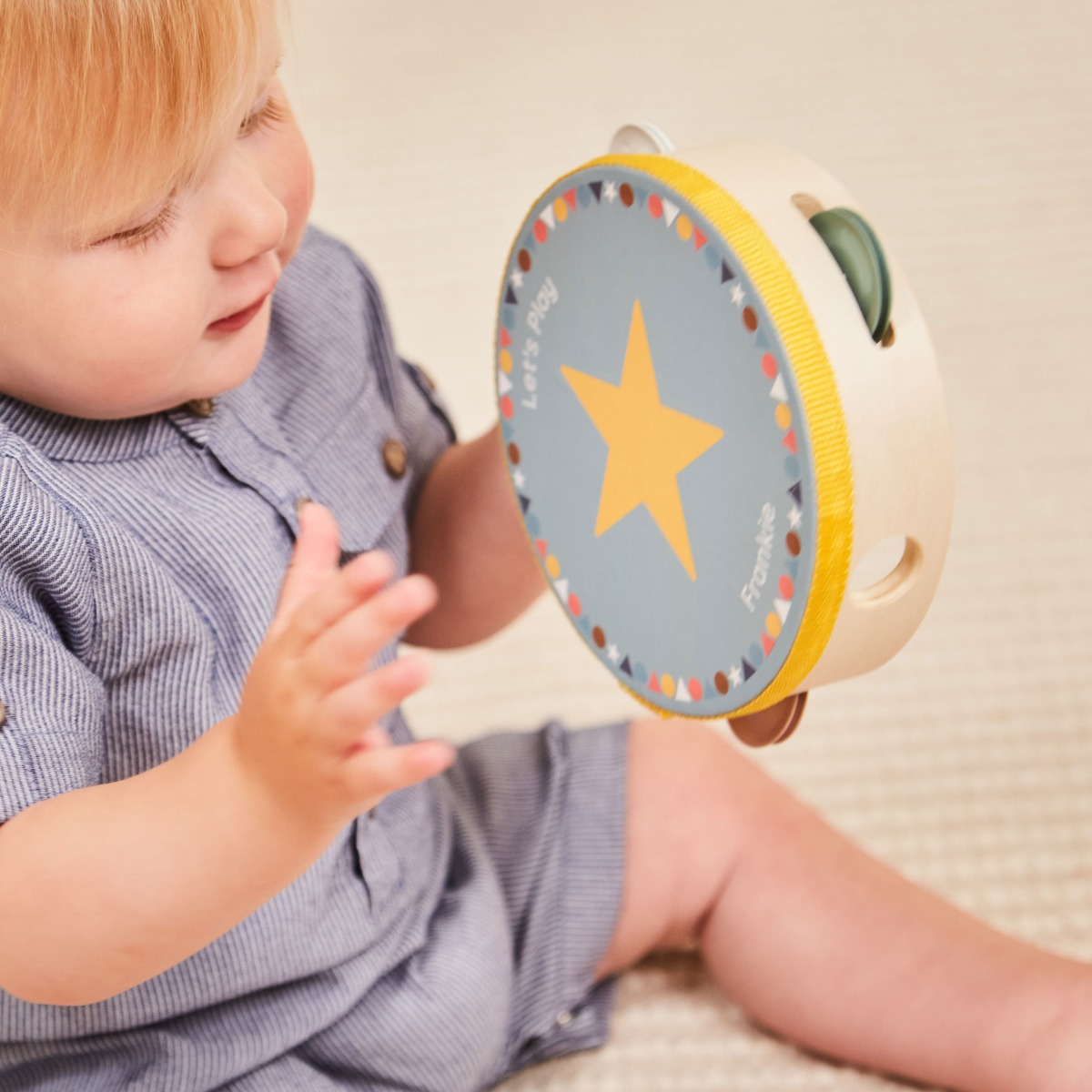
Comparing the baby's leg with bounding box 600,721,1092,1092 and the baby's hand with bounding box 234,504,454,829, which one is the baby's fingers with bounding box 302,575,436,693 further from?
the baby's leg with bounding box 600,721,1092,1092

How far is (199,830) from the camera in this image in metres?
0.44

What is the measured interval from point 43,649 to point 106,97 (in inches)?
7.0

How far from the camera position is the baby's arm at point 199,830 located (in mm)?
409

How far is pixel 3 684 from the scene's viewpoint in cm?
47

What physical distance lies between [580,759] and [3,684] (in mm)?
317

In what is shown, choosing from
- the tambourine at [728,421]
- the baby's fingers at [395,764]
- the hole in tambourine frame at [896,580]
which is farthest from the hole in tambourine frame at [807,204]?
the baby's fingers at [395,764]

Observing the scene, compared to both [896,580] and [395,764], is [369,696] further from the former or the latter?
[896,580]

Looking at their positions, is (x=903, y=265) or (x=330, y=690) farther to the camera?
(x=903, y=265)

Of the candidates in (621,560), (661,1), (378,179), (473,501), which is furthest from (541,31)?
(621,560)

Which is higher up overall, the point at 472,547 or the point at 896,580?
the point at 896,580

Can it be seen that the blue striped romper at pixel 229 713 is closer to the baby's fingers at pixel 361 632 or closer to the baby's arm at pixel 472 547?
the baby's arm at pixel 472 547

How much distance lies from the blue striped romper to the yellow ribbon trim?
21 cm

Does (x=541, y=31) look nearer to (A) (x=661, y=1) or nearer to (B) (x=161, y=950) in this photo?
(A) (x=661, y=1)

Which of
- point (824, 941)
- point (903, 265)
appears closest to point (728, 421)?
point (824, 941)
